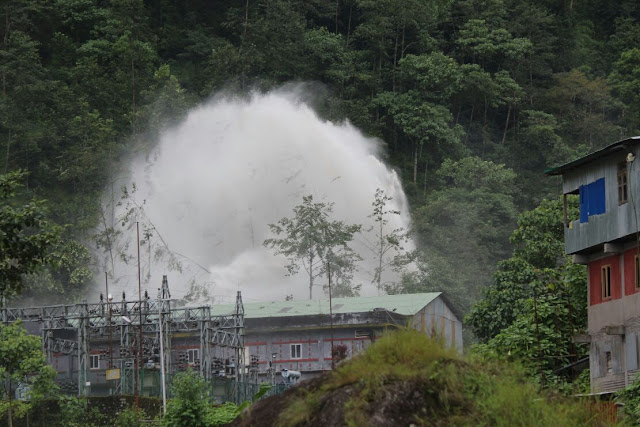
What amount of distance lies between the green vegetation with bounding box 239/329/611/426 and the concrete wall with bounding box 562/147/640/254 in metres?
14.2

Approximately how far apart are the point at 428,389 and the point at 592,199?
1700 centimetres

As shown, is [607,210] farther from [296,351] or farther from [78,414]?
[296,351]

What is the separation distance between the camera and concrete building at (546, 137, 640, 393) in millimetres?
29062

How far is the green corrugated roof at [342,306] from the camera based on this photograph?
59406 millimetres

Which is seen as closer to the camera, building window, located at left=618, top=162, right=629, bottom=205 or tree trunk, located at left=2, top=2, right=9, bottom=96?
building window, located at left=618, top=162, right=629, bottom=205

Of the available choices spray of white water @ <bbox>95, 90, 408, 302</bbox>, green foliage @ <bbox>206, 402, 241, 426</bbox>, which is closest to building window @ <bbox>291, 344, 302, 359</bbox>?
spray of white water @ <bbox>95, 90, 408, 302</bbox>

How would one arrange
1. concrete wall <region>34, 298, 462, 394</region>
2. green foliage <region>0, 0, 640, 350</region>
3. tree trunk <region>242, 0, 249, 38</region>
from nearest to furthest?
concrete wall <region>34, 298, 462, 394</region>
green foliage <region>0, 0, 640, 350</region>
tree trunk <region>242, 0, 249, 38</region>

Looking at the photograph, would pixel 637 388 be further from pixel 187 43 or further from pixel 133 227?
pixel 187 43

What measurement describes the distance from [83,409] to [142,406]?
2231 mm

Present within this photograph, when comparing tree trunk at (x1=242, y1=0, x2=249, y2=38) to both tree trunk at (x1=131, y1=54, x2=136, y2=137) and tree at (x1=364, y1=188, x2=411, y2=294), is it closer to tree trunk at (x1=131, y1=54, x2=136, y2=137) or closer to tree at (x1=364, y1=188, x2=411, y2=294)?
tree trunk at (x1=131, y1=54, x2=136, y2=137)

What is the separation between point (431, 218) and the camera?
79.3 metres

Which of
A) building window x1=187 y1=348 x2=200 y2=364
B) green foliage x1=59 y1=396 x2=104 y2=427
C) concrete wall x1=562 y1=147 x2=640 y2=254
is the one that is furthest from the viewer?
building window x1=187 y1=348 x2=200 y2=364

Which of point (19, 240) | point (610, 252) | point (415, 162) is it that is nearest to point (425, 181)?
point (415, 162)

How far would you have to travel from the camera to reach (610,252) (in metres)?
30.1
